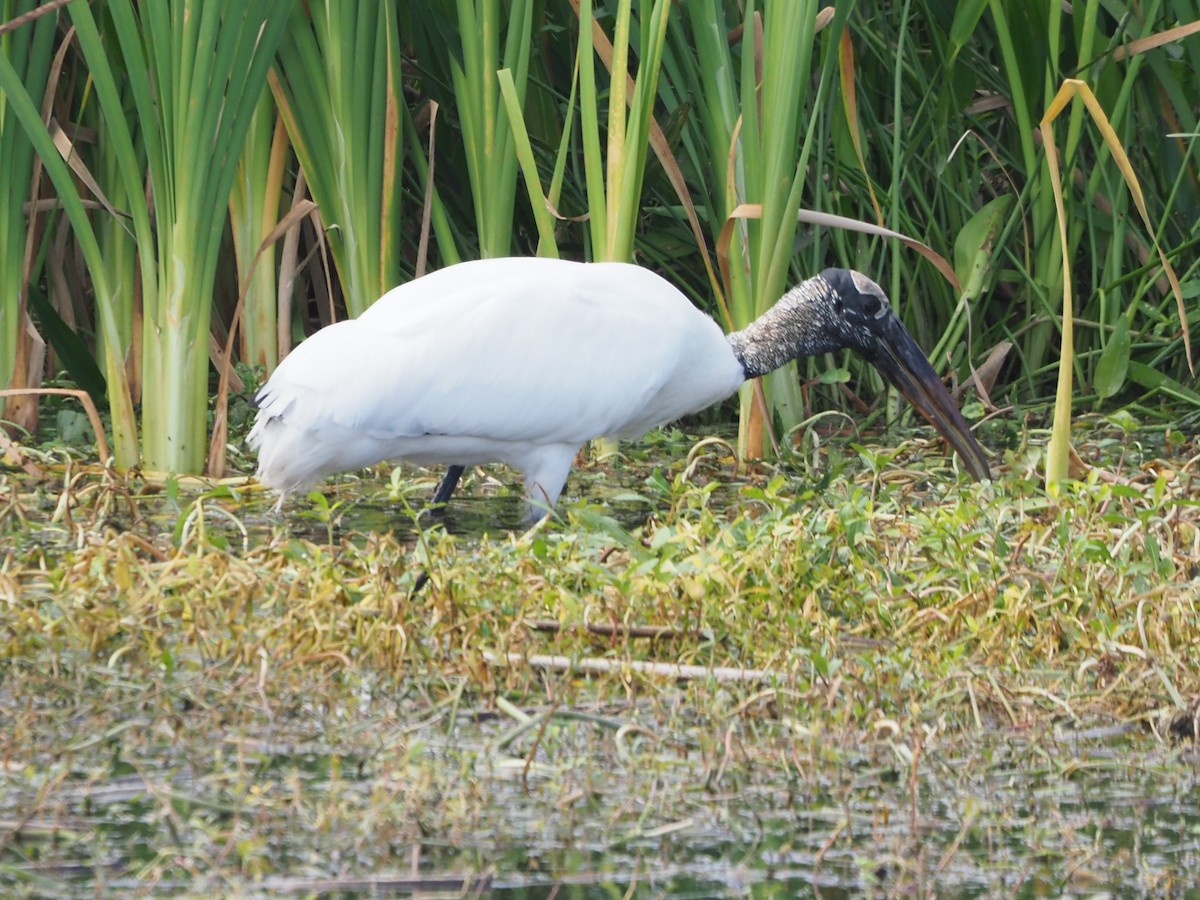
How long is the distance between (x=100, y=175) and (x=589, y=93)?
5.10 ft

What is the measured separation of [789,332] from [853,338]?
0.26 meters

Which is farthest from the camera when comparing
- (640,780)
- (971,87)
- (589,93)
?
(971,87)

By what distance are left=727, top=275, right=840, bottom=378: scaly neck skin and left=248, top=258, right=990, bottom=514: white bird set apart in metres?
0.30

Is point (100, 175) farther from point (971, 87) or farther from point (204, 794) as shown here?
point (204, 794)

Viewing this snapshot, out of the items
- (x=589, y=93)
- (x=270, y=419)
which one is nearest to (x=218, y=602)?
(x=270, y=419)

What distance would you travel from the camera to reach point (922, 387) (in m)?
5.82

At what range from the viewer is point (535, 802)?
9.13 ft

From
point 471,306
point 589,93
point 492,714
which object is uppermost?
point 589,93

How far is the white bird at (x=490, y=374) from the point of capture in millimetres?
4719

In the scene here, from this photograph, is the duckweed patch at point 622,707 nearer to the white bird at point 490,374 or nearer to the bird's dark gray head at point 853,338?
the white bird at point 490,374

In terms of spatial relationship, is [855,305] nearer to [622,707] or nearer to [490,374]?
[490,374]

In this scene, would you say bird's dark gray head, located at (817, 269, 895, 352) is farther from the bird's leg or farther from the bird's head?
the bird's leg

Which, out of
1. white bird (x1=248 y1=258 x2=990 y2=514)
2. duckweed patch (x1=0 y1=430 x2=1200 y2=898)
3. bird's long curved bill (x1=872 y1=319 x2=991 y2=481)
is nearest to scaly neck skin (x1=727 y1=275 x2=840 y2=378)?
bird's long curved bill (x1=872 y1=319 x2=991 y2=481)

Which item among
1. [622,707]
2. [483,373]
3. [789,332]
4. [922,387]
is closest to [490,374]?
[483,373]
